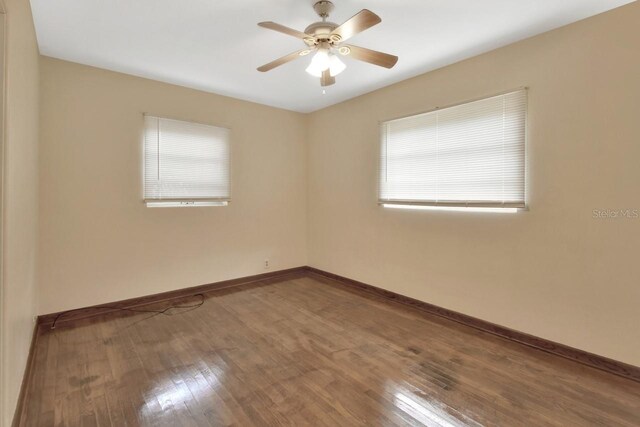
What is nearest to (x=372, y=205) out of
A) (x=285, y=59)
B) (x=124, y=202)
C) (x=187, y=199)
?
(x=285, y=59)

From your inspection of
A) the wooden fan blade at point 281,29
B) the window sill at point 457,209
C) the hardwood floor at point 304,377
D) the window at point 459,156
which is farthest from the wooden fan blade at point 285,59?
the hardwood floor at point 304,377

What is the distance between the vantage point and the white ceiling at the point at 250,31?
217 cm

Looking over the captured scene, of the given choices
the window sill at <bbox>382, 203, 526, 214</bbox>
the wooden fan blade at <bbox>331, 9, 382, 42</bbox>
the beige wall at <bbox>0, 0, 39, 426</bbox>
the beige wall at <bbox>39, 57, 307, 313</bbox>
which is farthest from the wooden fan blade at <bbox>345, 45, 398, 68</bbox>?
the beige wall at <bbox>39, 57, 307, 313</bbox>

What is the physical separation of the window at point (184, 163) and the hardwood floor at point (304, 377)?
144 cm

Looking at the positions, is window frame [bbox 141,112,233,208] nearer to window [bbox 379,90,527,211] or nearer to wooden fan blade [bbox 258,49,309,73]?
wooden fan blade [bbox 258,49,309,73]

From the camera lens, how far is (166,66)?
317cm

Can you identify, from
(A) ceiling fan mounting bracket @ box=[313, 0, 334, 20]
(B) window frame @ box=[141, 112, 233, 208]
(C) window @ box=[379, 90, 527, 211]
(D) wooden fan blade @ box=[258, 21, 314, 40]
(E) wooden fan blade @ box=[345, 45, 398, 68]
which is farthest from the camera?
(B) window frame @ box=[141, 112, 233, 208]

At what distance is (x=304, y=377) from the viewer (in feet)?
7.02

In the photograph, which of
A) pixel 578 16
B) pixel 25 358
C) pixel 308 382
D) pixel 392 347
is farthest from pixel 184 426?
pixel 578 16

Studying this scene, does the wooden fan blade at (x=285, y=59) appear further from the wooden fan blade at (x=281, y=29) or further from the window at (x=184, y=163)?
the window at (x=184, y=163)

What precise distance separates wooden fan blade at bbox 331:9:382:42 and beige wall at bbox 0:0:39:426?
1726mm

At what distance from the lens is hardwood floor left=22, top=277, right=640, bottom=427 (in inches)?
69.8

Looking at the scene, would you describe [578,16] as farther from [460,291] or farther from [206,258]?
[206,258]

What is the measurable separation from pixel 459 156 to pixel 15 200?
11.2 feet
